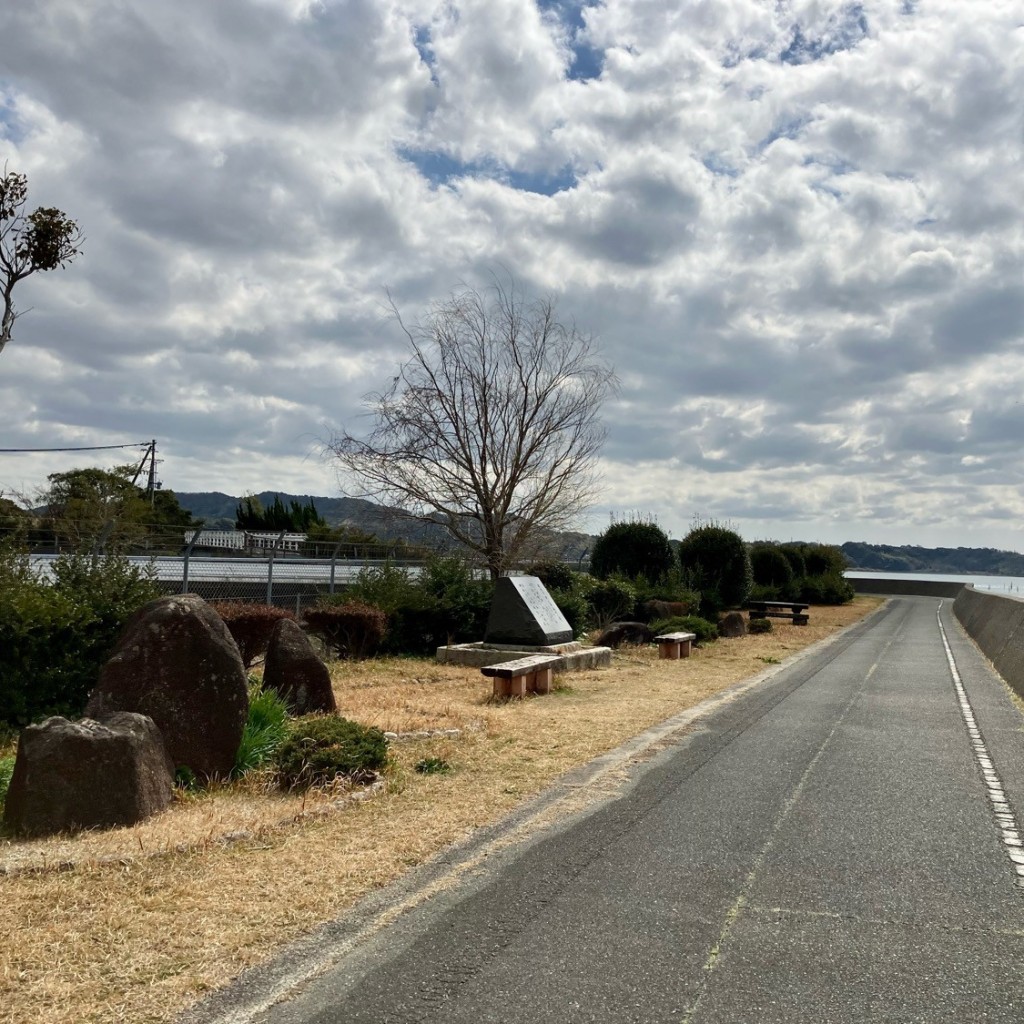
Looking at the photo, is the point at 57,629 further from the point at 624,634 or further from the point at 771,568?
the point at 771,568

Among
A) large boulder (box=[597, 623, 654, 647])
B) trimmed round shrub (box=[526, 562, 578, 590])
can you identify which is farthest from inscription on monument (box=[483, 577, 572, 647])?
trimmed round shrub (box=[526, 562, 578, 590])

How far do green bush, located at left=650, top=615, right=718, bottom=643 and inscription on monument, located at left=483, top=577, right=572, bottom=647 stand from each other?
489 centimetres

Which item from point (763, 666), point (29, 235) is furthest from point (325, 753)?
point (763, 666)

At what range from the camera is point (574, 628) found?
69.2 ft

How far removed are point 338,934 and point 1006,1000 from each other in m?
2.78

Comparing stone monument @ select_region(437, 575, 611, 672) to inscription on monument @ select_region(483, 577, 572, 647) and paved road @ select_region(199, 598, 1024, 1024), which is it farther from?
paved road @ select_region(199, 598, 1024, 1024)

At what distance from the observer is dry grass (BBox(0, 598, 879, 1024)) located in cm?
390

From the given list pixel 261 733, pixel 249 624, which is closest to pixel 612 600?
pixel 249 624

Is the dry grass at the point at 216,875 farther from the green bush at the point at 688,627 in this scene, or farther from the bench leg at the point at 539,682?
the green bush at the point at 688,627

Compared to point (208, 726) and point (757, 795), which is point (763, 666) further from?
point (208, 726)

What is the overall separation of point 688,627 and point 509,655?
296 inches

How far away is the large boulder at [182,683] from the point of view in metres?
7.02

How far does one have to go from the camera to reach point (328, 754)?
7.38 metres

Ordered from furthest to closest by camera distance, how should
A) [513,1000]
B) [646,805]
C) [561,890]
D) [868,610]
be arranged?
[868,610] < [646,805] < [561,890] < [513,1000]
